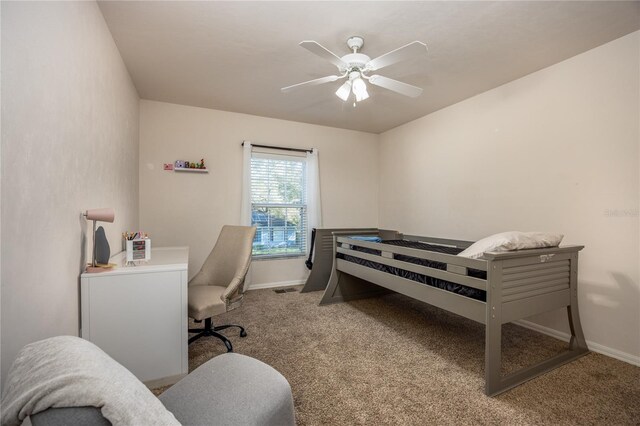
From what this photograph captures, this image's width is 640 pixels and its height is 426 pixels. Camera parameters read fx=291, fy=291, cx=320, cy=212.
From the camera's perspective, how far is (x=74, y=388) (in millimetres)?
553

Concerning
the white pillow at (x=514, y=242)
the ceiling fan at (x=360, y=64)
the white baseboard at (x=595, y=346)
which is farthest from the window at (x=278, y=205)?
the white baseboard at (x=595, y=346)

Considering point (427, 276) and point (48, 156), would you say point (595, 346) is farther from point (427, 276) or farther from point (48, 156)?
point (48, 156)

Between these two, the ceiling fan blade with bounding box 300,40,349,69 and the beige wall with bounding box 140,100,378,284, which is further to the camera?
the beige wall with bounding box 140,100,378,284

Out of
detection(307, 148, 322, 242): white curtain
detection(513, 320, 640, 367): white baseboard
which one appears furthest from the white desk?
detection(513, 320, 640, 367): white baseboard

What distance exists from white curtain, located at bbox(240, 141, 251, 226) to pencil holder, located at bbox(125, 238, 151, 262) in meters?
1.84

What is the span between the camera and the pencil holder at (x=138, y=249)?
6.26 feet

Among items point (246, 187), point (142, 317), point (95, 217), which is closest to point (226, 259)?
point (142, 317)

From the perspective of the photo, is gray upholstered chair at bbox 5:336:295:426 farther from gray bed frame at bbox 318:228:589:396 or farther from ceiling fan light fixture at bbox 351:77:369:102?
ceiling fan light fixture at bbox 351:77:369:102

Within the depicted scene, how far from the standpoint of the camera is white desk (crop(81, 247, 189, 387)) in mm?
1627

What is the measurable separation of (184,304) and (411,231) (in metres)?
3.20

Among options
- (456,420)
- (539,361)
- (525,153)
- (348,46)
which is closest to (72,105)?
(348,46)

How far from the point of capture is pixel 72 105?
1.47 m

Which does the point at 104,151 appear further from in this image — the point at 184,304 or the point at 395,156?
the point at 395,156

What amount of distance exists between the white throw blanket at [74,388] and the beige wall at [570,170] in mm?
3020
